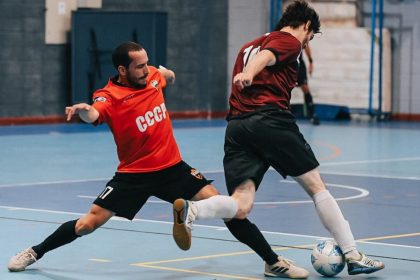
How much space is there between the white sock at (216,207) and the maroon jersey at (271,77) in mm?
693

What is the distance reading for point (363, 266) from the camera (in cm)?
804

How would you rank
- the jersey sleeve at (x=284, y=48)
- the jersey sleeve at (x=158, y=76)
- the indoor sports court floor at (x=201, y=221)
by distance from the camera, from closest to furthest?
the jersey sleeve at (x=284, y=48)
the indoor sports court floor at (x=201, y=221)
the jersey sleeve at (x=158, y=76)

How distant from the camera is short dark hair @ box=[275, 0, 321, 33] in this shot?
821cm

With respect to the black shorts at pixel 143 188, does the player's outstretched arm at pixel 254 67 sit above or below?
above

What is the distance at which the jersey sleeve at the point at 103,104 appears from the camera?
8.13 m

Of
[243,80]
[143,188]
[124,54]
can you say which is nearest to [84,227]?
[143,188]

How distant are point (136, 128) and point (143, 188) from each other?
16.8 inches

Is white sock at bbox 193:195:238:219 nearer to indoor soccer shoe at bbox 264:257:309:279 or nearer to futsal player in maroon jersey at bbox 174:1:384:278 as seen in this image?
futsal player in maroon jersey at bbox 174:1:384:278

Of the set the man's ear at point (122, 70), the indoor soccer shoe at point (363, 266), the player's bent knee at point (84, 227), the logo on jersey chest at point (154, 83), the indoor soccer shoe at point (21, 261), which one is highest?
the man's ear at point (122, 70)

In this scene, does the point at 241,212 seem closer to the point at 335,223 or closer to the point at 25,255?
the point at 335,223

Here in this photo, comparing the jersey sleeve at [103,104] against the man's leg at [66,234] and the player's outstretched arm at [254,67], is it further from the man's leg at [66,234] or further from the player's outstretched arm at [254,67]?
the player's outstretched arm at [254,67]

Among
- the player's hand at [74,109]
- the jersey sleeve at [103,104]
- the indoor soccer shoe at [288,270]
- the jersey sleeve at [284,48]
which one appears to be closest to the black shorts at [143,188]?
the jersey sleeve at [103,104]

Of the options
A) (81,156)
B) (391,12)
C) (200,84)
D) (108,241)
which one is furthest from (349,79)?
(108,241)

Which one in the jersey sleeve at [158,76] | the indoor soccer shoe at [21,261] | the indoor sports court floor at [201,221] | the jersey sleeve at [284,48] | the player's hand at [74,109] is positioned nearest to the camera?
the player's hand at [74,109]
